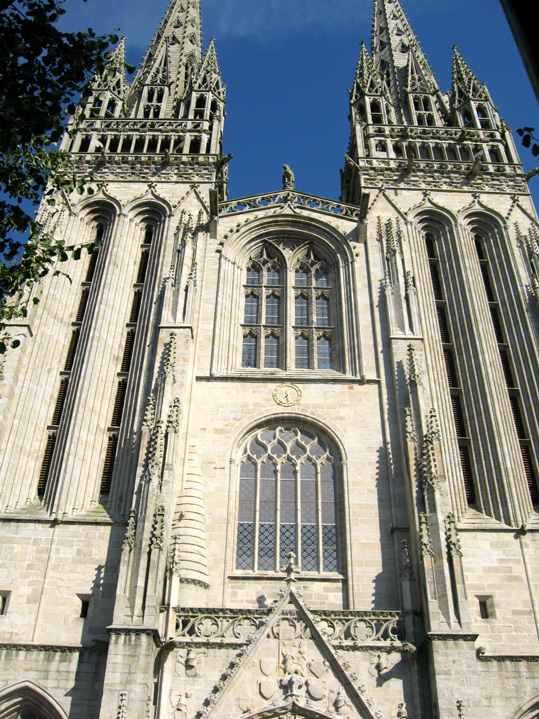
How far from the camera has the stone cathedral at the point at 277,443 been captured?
15.0 m

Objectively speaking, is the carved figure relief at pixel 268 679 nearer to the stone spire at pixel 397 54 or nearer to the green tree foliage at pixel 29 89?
the green tree foliage at pixel 29 89

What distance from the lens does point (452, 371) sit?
2142 centimetres

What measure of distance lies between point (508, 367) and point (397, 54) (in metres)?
19.9

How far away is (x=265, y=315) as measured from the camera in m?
23.1

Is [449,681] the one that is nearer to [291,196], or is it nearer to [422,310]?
[422,310]

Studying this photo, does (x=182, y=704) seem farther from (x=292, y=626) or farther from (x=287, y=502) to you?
(x=287, y=502)

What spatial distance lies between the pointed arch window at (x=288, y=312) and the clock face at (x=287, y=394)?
1.23m

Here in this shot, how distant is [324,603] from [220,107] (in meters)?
20.7

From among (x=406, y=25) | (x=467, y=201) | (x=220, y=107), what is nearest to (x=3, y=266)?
(x=467, y=201)

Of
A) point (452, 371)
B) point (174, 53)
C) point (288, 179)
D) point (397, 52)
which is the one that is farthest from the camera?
point (397, 52)

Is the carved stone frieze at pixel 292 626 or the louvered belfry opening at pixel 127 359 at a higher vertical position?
the louvered belfry opening at pixel 127 359

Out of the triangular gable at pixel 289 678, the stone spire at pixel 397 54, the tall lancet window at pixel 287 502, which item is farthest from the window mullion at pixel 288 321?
the stone spire at pixel 397 54

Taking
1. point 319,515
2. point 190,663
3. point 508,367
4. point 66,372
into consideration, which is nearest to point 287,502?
point 319,515

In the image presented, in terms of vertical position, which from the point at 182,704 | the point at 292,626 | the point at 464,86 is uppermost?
the point at 464,86
